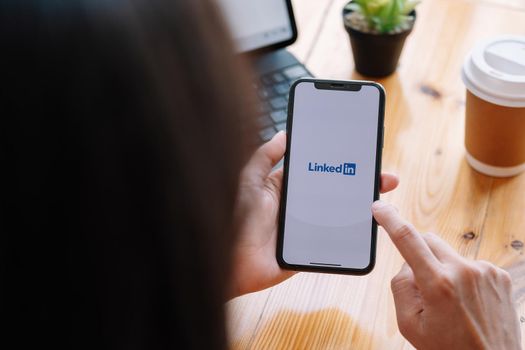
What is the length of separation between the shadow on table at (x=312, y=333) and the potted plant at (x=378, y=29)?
37 cm

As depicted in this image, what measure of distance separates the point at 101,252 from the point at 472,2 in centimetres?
84

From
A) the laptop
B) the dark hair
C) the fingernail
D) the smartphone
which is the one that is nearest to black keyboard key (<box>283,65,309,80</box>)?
the laptop

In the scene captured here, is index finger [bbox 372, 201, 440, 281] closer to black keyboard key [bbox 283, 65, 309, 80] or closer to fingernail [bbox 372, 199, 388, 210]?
fingernail [bbox 372, 199, 388, 210]

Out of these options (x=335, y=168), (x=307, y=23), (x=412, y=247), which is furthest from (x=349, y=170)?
(x=307, y=23)

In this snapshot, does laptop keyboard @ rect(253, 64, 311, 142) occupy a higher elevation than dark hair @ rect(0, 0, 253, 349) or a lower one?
lower

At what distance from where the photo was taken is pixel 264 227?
0.62 metres

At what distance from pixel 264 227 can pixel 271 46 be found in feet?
0.95

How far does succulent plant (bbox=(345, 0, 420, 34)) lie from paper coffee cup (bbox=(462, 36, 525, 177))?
130 mm

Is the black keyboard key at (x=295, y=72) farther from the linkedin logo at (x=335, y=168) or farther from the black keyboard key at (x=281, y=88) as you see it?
the linkedin logo at (x=335, y=168)

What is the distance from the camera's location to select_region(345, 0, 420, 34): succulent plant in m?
0.74

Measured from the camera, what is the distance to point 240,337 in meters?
0.59

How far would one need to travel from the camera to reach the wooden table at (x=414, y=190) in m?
0.59

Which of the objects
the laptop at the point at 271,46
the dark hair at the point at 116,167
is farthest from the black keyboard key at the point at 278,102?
the dark hair at the point at 116,167

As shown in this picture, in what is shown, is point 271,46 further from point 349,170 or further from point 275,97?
point 349,170
